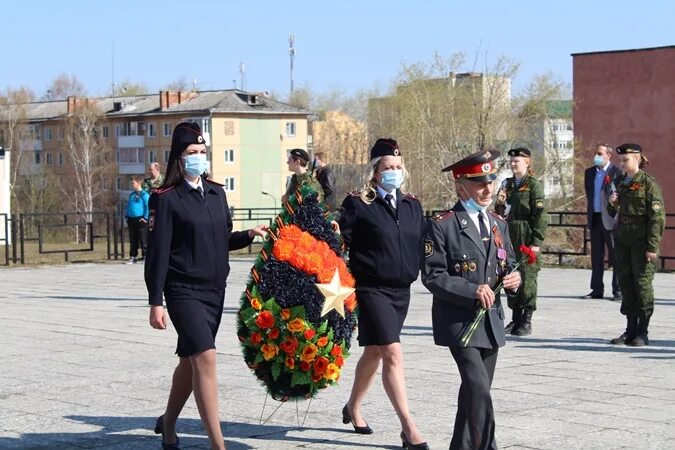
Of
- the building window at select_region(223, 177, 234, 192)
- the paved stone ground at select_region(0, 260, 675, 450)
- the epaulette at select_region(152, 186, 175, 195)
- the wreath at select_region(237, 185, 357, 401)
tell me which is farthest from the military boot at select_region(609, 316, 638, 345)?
the building window at select_region(223, 177, 234, 192)

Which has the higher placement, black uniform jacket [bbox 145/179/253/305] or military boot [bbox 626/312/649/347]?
black uniform jacket [bbox 145/179/253/305]

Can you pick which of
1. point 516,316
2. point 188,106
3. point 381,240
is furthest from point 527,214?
point 188,106

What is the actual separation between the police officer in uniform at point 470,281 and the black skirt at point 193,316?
126 cm

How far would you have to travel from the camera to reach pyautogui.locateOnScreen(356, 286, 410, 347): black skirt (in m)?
7.45

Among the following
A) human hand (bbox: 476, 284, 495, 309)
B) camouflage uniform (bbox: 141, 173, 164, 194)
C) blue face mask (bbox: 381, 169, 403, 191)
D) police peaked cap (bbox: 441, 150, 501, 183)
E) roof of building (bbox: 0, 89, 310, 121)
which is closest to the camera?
human hand (bbox: 476, 284, 495, 309)

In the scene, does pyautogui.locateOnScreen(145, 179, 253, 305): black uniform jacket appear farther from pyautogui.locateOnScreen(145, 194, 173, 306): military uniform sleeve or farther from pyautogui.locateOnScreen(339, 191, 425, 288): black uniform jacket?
pyautogui.locateOnScreen(339, 191, 425, 288): black uniform jacket

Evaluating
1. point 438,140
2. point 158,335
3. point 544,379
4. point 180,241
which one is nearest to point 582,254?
point 158,335

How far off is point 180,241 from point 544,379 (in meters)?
4.00

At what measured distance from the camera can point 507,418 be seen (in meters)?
8.20

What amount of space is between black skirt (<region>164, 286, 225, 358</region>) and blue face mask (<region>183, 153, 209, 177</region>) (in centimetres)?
66

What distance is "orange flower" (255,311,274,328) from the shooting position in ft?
24.1

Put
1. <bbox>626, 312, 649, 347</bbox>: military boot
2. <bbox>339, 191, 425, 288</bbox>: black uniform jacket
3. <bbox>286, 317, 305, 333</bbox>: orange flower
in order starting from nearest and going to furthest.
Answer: <bbox>286, 317, 305, 333</bbox>: orange flower < <bbox>339, 191, 425, 288</bbox>: black uniform jacket < <bbox>626, 312, 649, 347</bbox>: military boot

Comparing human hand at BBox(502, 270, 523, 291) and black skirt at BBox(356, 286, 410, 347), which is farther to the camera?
black skirt at BBox(356, 286, 410, 347)

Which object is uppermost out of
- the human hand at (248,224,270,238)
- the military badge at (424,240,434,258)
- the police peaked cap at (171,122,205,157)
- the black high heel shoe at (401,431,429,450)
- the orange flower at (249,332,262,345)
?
the police peaked cap at (171,122,205,157)
